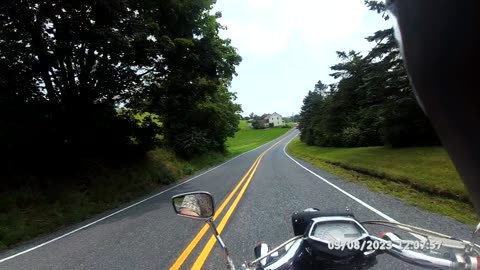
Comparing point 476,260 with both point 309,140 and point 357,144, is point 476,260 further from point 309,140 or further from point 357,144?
point 309,140

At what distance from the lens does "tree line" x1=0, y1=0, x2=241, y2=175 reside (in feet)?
45.1

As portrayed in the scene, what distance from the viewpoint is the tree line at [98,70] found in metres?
13.7

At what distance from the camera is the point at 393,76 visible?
72.8ft

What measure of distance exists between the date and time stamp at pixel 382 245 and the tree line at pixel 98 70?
514 inches

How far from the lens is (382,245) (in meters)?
2.44

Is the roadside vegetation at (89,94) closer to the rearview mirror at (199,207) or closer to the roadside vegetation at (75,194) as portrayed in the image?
the roadside vegetation at (75,194)

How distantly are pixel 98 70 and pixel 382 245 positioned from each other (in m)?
16.5

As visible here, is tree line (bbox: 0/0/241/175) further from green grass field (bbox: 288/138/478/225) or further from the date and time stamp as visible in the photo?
the date and time stamp

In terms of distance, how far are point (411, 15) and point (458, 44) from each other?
0.36 ft

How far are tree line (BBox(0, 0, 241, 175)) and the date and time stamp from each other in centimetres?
1306

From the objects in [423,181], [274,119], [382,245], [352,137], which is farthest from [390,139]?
[274,119]

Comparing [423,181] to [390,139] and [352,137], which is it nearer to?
[390,139]

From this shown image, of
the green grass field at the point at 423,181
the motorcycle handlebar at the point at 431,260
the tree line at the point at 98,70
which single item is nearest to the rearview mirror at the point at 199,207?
the motorcycle handlebar at the point at 431,260

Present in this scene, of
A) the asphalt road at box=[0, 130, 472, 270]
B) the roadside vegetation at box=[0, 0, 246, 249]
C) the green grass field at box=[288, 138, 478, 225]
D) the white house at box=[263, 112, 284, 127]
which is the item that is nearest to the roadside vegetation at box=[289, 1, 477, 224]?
the green grass field at box=[288, 138, 478, 225]
